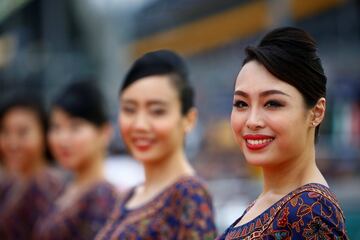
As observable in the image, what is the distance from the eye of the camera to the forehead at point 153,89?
12.8 feet

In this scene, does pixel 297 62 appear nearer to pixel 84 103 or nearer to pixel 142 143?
pixel 142 143

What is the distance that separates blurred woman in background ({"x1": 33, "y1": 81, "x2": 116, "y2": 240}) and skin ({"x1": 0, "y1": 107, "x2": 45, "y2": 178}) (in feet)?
2.34

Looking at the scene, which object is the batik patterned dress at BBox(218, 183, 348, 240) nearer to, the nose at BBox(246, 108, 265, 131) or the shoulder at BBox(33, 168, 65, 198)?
the nose at BBox(246, 108, 265, 131)

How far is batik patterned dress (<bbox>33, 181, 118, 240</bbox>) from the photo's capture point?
493cm

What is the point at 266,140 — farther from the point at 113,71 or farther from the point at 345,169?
the point at 113,71

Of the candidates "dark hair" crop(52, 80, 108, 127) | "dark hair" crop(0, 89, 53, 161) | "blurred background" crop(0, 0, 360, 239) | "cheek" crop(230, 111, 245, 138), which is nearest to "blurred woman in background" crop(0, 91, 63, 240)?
"dark hair" crop(0, 89, 53, 161)

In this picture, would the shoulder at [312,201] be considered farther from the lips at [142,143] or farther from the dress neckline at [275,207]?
the lips at [142,143]

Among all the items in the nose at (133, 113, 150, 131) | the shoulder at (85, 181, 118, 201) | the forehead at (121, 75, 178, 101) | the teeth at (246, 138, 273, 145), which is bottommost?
the shoulder at (85, 181, 118, 201)

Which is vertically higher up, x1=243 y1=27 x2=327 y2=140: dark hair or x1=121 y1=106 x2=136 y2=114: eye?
x1=243 y1=27 x2=327 y2=140: dark hair

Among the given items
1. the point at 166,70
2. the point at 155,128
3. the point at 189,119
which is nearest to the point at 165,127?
the point at 155,128

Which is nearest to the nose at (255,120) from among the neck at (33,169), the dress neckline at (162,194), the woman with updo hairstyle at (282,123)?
the woman with updo hairstyle at (282,123)

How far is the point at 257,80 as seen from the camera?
8.87 ft

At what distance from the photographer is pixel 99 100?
17.0 feet

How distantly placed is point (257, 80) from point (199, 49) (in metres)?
19.0
